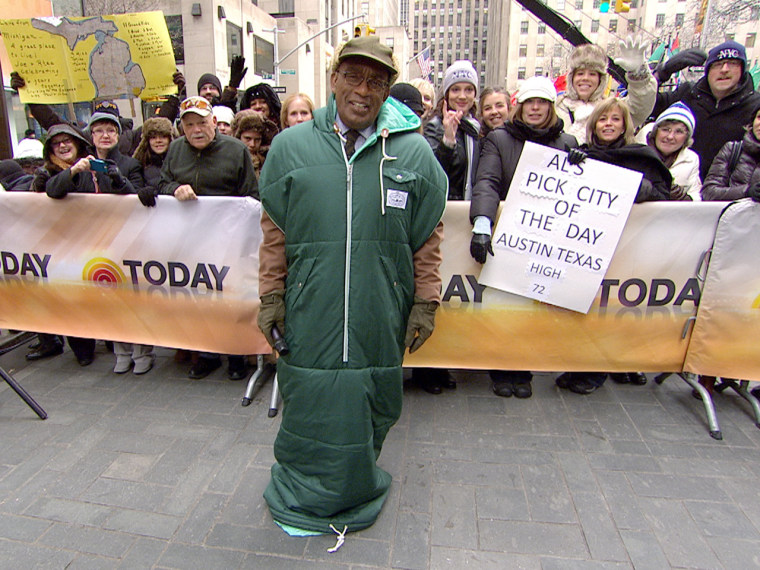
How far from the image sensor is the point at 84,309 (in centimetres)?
401

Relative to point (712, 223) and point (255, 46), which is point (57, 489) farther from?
point (255, 46)

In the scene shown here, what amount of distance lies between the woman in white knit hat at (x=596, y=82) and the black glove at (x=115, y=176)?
3595 mm

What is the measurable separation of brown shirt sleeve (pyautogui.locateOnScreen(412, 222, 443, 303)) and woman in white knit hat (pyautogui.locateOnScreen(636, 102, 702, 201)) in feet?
7.24

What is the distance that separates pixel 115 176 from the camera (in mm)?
3732

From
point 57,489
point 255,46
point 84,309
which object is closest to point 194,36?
point 255,46

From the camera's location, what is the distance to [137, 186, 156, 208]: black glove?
3.63 m

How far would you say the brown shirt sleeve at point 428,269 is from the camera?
92.5 inches

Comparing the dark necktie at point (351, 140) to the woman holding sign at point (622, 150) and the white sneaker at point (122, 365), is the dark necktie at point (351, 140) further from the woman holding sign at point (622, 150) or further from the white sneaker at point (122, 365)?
the white sneaker at point (122, 365)

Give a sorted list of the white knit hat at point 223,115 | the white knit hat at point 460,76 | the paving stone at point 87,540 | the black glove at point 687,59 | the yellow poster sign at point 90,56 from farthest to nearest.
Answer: the black glove at point 687,59, the white knit hat at point 223,115, the yellow poster sign at point 90,56, the white knit hat at point 460,76, the paving stone at point 87,540

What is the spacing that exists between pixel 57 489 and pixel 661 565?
296cm

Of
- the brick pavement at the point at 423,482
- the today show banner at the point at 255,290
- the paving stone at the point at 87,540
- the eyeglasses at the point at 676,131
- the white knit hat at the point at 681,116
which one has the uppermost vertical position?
the white knit hat at the point at 681,116

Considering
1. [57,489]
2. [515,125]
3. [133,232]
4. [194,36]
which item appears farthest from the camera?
[194,36]

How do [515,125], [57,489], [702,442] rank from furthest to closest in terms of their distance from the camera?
1. [515,125]
2. [702,442]
3. [57,489]

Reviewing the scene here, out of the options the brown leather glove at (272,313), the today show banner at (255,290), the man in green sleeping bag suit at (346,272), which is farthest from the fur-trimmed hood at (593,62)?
the brown leather glove at (272,313)
